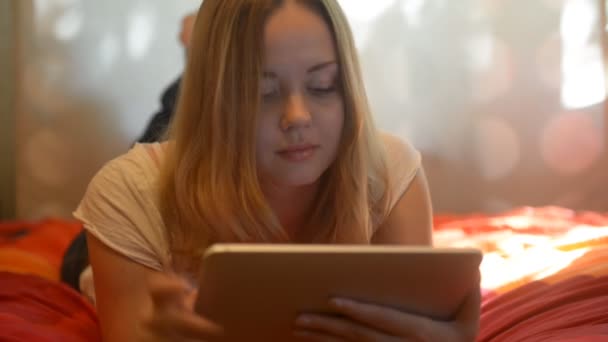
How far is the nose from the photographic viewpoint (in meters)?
0.83

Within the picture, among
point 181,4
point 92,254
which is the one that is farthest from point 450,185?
point 92,254

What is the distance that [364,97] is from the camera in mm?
935

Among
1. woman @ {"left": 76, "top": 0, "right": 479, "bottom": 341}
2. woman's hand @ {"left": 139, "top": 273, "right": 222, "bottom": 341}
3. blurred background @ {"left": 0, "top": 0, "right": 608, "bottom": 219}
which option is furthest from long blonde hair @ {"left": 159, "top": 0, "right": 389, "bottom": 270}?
blurred background @ {"left": 0, "top": 0, "right": 608, "bottom": 219}

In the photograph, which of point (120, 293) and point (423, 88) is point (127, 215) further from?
point (423, 88)

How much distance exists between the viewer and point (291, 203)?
1000mm

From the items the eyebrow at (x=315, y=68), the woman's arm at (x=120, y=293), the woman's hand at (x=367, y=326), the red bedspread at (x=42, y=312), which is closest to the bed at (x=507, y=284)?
the red bedspread at (x=42, y=312)

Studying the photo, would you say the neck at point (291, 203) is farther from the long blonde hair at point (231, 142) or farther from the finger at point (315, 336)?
the finger at point (315, 336)

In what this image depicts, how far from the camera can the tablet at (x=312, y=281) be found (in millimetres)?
581

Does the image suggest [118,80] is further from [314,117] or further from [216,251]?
[216,251]

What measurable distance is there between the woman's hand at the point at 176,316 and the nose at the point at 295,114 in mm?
245

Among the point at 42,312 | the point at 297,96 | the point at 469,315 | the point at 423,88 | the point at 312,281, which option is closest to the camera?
the point at 312,281

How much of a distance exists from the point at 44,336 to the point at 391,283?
1.91 ft

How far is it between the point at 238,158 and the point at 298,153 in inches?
3.3

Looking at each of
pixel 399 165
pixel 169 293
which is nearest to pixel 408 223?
pixel 399 165
